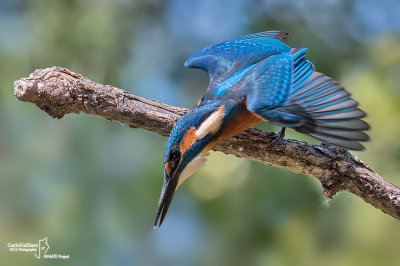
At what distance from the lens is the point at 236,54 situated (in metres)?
2.94

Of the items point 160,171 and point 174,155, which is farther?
point 160,171

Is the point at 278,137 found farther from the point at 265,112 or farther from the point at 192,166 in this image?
the point at 192,166

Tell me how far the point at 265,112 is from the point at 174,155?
40 cm

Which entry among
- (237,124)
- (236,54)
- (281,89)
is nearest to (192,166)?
(237,124)

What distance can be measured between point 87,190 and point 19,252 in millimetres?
473

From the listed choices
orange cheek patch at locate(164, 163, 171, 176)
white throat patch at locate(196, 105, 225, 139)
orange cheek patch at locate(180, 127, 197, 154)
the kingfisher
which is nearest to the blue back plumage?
the kingfisher

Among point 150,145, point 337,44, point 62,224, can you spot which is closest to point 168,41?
point 150,145

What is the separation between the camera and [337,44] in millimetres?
3209

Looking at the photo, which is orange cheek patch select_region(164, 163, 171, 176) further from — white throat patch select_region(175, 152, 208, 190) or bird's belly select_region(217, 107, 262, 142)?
bird's belly select_region(217, 107, 262, 142)

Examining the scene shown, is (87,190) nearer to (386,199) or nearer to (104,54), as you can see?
(104,54)

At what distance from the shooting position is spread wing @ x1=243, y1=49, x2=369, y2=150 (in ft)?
6.62

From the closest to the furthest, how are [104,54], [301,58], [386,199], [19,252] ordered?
[386,199] → [301,58] → [19,252] → [104,54]

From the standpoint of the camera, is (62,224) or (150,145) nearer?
(62,224)

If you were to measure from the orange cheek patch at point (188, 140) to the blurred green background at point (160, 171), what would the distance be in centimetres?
67
